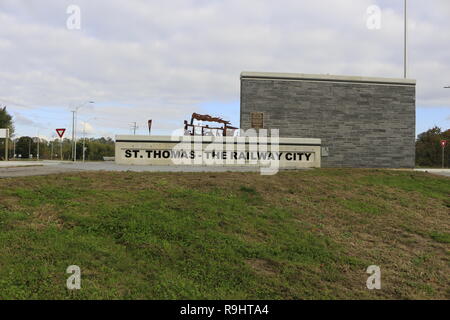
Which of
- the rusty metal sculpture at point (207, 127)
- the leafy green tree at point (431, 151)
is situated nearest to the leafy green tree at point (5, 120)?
the rusty metal sculpture at point (207, 127)

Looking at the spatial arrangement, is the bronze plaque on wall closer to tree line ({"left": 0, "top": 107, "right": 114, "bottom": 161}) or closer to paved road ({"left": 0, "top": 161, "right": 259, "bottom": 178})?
paved road ({"left": 0, "top": 161, "right": 259, "bottom": 178})

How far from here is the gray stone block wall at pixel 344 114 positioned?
2217 cm

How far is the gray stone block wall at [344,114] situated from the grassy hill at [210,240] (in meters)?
11.8

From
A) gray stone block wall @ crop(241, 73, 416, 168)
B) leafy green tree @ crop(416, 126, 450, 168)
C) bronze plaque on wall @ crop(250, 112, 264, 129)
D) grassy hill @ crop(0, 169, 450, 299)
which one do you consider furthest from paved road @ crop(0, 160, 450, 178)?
leafy green tree @ crop(416, 126, 450, 168)

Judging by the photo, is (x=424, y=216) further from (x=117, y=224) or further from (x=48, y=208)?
(x=48, y=208)

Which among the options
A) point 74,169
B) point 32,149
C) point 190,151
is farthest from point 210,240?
point 32,149

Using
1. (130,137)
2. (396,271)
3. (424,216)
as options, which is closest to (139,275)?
(396,271)

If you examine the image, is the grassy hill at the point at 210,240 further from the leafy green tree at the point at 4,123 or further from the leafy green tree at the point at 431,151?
the leafy green tree at the point at 4,123

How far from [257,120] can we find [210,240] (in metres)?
16.2

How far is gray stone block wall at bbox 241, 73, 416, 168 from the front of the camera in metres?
22.2

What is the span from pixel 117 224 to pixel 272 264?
326 cm
